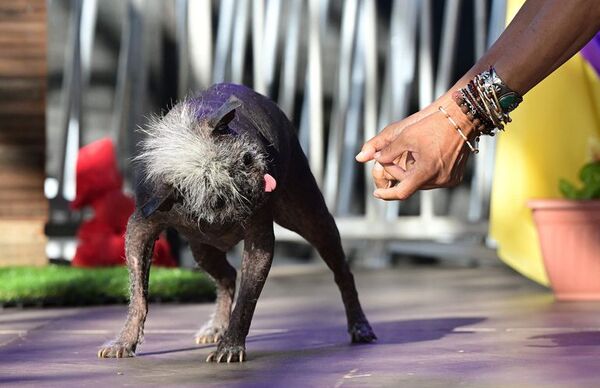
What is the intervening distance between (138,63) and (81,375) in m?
5.72

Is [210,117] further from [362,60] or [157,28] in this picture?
[362,60]

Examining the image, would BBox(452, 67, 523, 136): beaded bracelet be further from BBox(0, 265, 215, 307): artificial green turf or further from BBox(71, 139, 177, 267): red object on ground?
BBox(71, 139, 177, 267): red object on ground

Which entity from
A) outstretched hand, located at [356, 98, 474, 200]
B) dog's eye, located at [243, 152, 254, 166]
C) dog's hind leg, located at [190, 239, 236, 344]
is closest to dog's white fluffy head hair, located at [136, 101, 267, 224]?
dog's eye, located at [243, 152, 254, 166]

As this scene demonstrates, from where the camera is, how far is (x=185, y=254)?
9.51 meters

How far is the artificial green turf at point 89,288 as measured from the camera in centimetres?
672

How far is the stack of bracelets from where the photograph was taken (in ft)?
9.61

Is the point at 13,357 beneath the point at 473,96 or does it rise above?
beneath

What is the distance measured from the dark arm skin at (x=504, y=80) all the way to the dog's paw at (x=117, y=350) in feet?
5.65

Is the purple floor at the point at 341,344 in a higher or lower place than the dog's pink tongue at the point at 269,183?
lower

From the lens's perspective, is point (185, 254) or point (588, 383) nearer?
point (588, 383)

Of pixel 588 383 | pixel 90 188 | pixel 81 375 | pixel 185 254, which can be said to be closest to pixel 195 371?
pixel 81 375

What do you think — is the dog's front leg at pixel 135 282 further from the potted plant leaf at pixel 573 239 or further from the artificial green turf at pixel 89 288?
the potted plant leaf at pixel 573 239

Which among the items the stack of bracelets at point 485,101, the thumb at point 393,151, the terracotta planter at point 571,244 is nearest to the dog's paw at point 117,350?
the thumb at point 393,151

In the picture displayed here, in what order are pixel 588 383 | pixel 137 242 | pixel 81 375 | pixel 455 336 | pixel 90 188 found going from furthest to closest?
pixel 90 188, pixel 455 336, pixel 137 242, pixel 81 375, pixel 588 383
